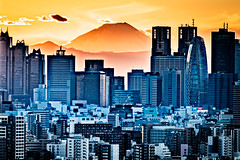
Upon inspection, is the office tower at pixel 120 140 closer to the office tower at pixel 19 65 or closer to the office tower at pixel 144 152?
the office tower at pixel 144 152

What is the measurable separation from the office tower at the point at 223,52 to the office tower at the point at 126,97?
20.6 ft

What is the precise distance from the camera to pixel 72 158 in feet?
74.1

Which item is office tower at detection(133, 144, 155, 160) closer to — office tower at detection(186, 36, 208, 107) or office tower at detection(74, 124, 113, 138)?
office tower at detection(74, 124, 113, 138)

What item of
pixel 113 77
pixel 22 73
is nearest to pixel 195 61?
pixel 113 77

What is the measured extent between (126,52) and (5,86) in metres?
15.5

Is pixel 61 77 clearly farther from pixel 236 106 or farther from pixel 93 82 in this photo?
pixel 236 106

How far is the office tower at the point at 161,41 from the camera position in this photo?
7519cm

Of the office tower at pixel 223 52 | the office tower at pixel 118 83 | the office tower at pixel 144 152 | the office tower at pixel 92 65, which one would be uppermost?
the office tower at pixel 223 52

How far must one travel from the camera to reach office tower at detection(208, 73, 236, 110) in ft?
197

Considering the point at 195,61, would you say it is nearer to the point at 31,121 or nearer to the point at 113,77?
the point at 113,77

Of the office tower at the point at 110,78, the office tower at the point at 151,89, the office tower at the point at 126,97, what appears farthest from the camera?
the office tower at the point at 110,78

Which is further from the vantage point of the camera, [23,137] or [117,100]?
[117,100]

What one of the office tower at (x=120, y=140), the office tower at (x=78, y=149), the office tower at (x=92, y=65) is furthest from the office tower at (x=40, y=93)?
the office tower at (x=78, y=149)

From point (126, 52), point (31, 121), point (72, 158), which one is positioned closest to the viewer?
point (72, 158)
